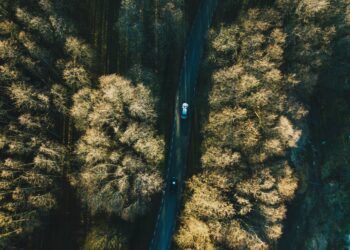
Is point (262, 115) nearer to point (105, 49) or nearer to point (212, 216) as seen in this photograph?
point (212, 216)

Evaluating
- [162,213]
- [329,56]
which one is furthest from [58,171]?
[329,56]

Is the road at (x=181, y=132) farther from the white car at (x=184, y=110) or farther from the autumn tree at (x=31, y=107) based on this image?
the autumn tree at (x=31, y=107)

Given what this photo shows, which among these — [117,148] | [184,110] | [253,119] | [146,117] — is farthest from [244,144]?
[117,148]

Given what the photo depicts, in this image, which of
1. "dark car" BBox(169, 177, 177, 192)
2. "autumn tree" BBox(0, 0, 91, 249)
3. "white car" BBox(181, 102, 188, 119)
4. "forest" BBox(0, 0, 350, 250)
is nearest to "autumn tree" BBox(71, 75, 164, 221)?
"forest" BBox(0, 0, 350, 250)

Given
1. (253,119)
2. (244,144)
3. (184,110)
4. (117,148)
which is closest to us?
(117,148)

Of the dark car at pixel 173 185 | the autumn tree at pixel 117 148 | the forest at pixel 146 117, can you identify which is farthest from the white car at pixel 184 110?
the dark car at pixel 173 185

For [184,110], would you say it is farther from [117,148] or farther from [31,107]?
[31,107]
